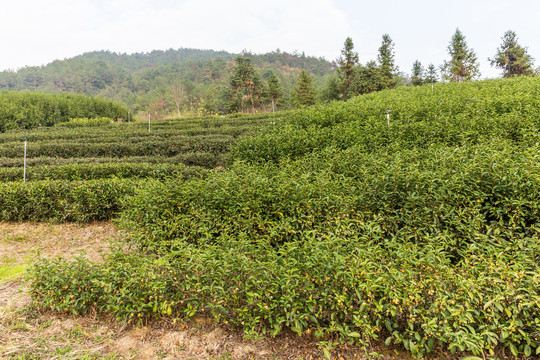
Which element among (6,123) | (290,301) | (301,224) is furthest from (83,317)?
(6,123)

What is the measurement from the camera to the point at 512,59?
33.9 metres

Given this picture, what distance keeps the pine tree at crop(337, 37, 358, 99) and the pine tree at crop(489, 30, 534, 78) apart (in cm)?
1883

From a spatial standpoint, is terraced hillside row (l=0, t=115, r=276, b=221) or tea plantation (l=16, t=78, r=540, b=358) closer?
tea plantation (l=16, t=78, r=540, b=358)

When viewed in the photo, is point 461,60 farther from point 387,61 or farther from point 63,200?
point 63,200

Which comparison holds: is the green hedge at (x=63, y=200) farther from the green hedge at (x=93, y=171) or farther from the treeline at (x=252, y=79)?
the treeline at (x=252, y=79)

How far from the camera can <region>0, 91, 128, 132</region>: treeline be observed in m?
25.8

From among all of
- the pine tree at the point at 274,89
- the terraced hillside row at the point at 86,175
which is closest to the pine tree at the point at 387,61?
the pine tree at the point at 274,89

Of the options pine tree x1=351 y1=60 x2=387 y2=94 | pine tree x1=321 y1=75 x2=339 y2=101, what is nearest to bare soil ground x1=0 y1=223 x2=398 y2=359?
pine tree x1=351 y1=60 x2=387 y2=94

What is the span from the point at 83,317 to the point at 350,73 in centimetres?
3887

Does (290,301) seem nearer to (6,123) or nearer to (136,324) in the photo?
(136,324)

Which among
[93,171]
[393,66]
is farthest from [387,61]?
[93,171]

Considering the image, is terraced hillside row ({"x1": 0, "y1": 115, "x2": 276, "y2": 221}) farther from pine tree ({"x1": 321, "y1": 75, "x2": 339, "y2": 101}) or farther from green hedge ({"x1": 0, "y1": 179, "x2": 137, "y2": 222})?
pine tree ({"x1": 321, "y1": 75, "x2": 339, "y2": 101})

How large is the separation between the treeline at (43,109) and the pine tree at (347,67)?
32655 millimetres

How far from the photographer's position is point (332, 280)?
2221 millimetres
